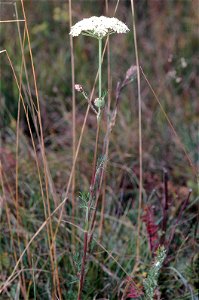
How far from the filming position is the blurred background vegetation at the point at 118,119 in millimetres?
2080

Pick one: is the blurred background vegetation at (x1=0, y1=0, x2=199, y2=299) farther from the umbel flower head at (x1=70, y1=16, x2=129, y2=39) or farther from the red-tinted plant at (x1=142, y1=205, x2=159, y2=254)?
the umbel flower head at (x1=70, y1=16, x2=129, y2=39)

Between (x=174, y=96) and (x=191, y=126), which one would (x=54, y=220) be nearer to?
(x=191, y=126)

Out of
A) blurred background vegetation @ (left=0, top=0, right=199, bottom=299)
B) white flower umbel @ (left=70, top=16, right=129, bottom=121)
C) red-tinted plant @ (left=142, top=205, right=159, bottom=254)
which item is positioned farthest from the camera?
blurred background vegetation @ (left=0, top=0, right=199, bottom=299)

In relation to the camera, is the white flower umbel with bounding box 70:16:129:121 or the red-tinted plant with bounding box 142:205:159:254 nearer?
the white flower umbel with bounding box 70:16:129:121

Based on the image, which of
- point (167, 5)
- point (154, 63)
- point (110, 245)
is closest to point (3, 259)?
point (110, 245)

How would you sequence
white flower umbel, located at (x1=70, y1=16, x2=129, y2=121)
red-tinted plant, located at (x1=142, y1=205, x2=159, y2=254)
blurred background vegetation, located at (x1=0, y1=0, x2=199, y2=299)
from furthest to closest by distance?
blurred background vegetation, located at (x1=0, y1=0, x2=199, y2=299), red-tinted plant, located at (x1=142, y1=205, x2=159, y2=254), white flower umbel, located at (x1=70, y1=16, x2=129, y2=121)

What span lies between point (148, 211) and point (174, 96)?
1454mm

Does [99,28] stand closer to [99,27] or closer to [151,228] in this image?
[99,27]

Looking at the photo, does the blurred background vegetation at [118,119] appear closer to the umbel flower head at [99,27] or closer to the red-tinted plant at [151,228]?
the red-tinted plant at [151,228]

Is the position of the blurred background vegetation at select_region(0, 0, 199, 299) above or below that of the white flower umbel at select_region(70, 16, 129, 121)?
below

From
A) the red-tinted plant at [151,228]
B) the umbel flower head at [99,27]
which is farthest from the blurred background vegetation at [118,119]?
the umbel flower head at [99,27]

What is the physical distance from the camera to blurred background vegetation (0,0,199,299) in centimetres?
208

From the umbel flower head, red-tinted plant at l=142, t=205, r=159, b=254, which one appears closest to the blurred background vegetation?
red-tinted plant at l=142, t=205, r=159, b=254

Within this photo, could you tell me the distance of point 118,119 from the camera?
3.01m
